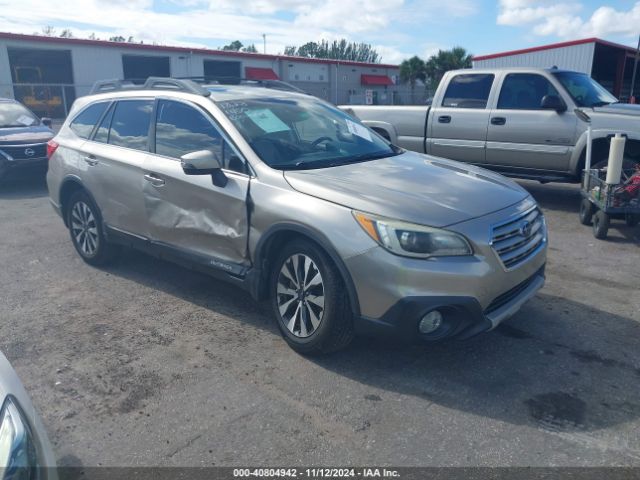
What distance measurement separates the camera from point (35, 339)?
13.9 ft

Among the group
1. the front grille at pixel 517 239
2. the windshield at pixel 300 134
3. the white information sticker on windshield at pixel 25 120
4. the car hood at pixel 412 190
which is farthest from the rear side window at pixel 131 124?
the white information sticker on windshield at pixel 25 120

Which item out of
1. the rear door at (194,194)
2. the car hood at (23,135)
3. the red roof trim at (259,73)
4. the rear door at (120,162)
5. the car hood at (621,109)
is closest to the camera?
the rear door at (194,194)

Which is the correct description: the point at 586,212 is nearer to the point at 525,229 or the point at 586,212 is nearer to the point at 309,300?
the point at 525,229

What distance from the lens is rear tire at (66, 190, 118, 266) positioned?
220 inches

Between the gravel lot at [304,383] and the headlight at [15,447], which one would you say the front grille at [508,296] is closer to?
the gravel lot at [304,383]

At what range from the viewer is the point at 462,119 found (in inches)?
348

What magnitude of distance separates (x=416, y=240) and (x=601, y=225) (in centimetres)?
419

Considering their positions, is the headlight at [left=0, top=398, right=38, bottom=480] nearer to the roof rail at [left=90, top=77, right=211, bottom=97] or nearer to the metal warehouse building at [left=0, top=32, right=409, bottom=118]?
the roof rail at [left=90, top=77, right=211, bottom=97]

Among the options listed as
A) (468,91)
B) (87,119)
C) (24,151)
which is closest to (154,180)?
(87,119)

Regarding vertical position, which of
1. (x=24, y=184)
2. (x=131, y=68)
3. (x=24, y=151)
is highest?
(x=131, y=68)

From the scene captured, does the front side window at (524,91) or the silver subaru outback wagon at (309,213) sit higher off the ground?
the front side window at (524,91)

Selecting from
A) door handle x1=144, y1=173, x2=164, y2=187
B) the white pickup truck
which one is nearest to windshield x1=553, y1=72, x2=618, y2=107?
the white pickup truck

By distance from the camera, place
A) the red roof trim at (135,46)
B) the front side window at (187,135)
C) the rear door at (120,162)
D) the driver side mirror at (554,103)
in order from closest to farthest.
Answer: the front side window at (187,135) < the rear door at (120,162) < the driver side mirror at (554,103) < the red roof trim at (135,46)

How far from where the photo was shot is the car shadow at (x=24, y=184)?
33.8 feet
